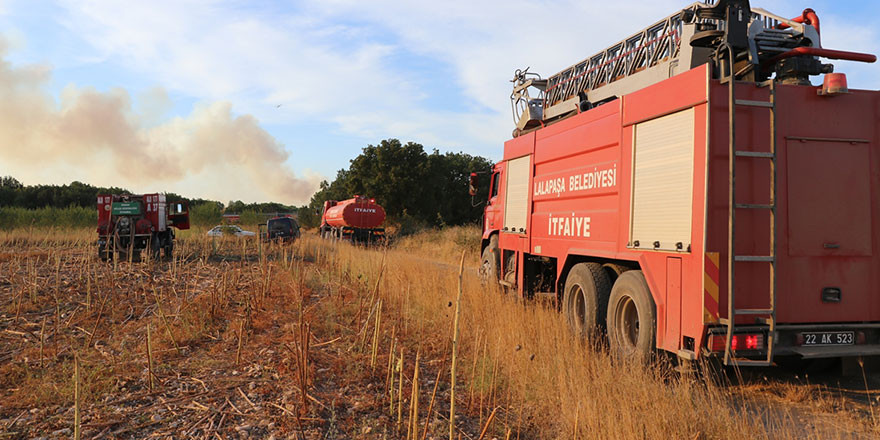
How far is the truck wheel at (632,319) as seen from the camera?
5738 mm

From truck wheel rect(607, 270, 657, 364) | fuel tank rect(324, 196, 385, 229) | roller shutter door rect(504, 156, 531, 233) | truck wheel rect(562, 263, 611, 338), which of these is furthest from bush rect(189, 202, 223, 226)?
truck wheel rect(607, 270, 657, 364)

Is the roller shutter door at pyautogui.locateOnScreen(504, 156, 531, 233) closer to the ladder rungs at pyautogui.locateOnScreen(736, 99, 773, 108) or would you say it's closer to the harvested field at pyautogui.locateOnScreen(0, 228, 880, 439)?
the harvested field at pyautogui.locateOnScreen(0, 228, 880, 439)

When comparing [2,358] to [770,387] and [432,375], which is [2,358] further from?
[770,387]

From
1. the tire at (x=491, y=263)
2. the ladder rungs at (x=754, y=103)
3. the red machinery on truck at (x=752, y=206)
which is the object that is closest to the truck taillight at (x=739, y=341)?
the red machinery on truck at (x=752, y=206)

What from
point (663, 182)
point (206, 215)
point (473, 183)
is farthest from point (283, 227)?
point (663, 182)

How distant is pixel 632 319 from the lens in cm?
646

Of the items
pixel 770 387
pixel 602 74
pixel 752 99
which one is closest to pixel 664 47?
pixel 602 74

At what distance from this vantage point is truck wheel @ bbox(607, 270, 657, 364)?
574 cm

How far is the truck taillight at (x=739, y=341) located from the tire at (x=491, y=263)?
240 inches

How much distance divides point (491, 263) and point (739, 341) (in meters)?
6.77

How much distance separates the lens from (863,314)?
5.36m

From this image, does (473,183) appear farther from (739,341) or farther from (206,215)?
(206,215)

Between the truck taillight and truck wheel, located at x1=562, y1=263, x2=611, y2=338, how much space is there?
6.10 ft

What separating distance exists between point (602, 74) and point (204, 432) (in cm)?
855
